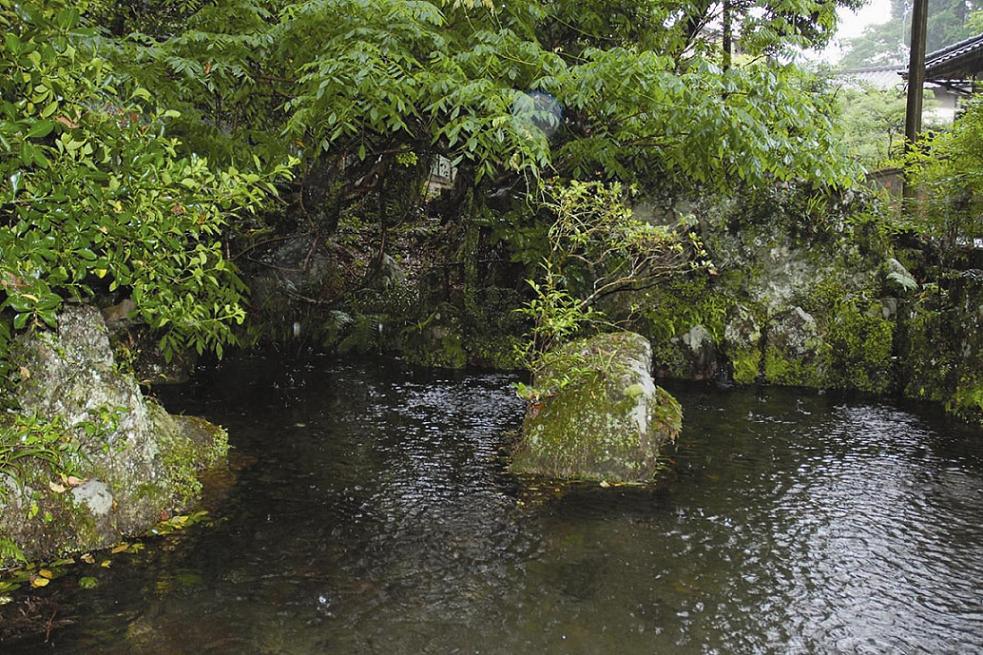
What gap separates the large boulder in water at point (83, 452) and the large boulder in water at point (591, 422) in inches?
140

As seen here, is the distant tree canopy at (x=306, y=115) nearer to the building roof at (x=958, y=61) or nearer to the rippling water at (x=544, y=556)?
the rippling water at (x=544, y=556)

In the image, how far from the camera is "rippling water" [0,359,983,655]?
4.29m

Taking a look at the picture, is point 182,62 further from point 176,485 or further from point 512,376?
point 512,376

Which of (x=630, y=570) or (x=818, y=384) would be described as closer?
(x=630, y=570)

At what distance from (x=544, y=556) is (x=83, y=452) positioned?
3522 mm

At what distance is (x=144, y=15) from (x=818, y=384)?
42.8ft

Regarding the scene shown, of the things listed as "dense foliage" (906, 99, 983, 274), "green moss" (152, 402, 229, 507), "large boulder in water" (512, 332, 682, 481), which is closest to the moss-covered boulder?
"dense foliage" (906, 99, 983, 274)

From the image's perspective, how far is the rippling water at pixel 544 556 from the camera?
4.29m

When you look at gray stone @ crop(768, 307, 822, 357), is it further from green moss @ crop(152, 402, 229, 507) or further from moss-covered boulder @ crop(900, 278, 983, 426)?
green moss @ crop(152, 402, 229, 507)

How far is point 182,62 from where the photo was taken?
7.50 meters

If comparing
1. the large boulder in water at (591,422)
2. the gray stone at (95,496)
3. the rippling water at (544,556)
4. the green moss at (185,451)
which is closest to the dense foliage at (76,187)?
the gray stone at (95,496)

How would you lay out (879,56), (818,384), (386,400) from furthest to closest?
1. (879,56)
2. (818,384)
3. (386,400)

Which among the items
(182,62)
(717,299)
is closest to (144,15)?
(182,62)

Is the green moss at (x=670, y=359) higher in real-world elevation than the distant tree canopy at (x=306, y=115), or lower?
lower
